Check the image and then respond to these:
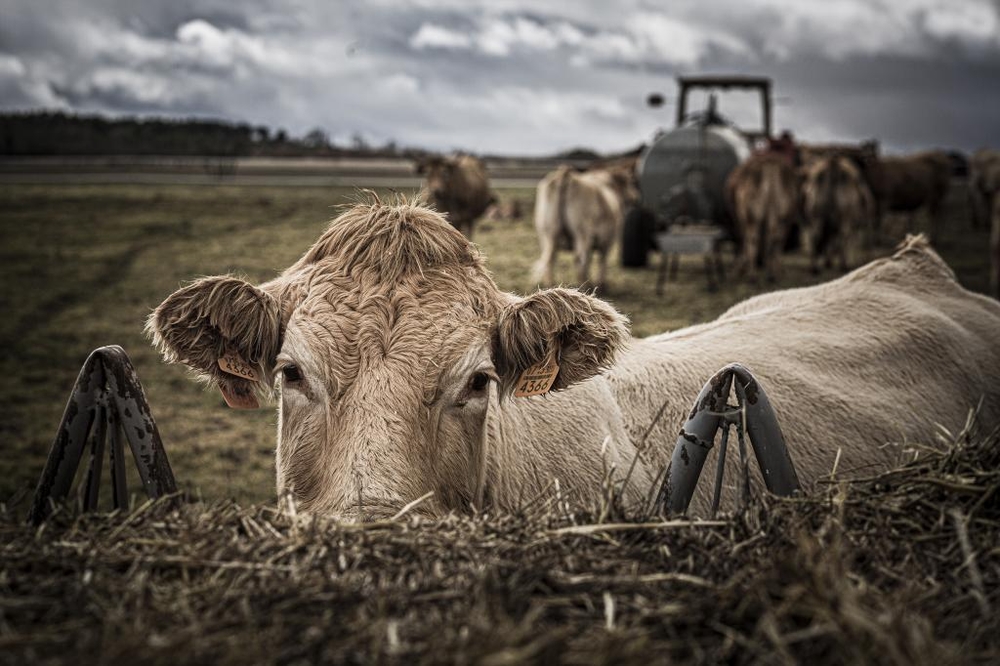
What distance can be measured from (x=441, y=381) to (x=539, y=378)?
477mm

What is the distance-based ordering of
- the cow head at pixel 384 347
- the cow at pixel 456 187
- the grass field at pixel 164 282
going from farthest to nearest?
the cow at pixel 456 187 → the grass field at pixel 164 282 → the cow head at pixel 384 347

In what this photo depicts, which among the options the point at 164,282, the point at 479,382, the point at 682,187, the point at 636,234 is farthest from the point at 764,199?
the point at 479,382

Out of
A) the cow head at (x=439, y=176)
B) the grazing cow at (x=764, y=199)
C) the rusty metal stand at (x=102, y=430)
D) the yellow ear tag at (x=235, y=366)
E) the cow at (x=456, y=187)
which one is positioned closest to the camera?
the rusty metal stand at (x=102, y=430)

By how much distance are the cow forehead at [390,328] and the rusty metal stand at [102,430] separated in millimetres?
560

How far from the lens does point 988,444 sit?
102 inches

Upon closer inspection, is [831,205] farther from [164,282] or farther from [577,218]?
[164,282]

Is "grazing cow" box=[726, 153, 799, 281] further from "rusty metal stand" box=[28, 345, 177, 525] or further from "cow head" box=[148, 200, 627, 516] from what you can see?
"rusty metal stand" box=[28, 345, 177, 525]

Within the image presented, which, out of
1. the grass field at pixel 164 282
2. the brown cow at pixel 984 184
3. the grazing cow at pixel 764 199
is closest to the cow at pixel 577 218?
the grass field at pixel 164 282

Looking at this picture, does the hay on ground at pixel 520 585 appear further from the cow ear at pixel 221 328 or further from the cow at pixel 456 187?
the cow at pixel 456 187

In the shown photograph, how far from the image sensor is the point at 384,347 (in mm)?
2969

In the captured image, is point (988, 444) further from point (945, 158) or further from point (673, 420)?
point (945, 158)

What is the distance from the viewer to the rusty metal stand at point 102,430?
9.02 feet

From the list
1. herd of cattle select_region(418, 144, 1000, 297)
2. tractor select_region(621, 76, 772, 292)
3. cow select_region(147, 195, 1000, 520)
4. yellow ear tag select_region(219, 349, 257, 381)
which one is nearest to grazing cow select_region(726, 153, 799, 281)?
herd of cattle select_region(418, 144, 1000, 297)

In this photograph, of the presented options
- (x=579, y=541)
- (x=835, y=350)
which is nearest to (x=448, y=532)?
(x=579, y=541)
